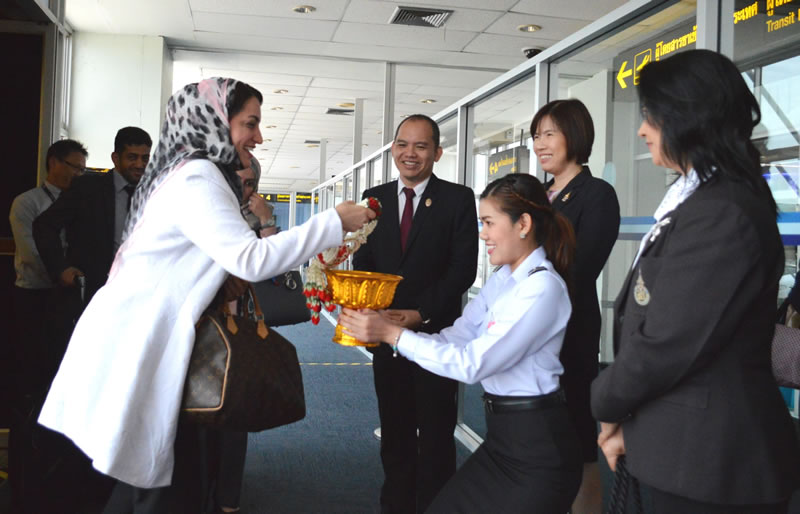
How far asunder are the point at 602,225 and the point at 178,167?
134 centimetres

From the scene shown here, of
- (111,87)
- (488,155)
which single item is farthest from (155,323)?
(111,87)

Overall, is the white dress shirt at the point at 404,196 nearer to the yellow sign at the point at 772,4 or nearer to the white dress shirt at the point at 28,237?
the yellow sign at the point at 772,4

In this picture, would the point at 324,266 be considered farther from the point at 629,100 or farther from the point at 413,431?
the point at 629,100

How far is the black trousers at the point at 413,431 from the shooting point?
265 cm

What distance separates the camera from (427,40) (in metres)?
7.69

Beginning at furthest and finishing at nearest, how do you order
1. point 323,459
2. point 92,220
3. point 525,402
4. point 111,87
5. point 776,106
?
point 111,87, point 323,459, point 92,220, point 776,106, point 525,402

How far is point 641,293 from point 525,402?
2.05 ft

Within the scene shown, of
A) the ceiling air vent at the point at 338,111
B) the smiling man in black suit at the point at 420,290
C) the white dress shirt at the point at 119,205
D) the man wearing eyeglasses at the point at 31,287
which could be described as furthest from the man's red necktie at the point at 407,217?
the ceiling air vent at the point at 338,111

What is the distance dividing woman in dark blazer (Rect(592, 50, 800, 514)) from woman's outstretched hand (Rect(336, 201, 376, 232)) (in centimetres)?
78

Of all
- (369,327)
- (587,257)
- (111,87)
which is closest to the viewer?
(369,327)

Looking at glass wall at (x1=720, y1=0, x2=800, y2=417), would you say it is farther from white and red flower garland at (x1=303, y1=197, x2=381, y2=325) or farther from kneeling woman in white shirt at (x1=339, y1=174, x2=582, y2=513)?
white and red flower garland at (x1=303, y1=197, x2=381, y2=325)

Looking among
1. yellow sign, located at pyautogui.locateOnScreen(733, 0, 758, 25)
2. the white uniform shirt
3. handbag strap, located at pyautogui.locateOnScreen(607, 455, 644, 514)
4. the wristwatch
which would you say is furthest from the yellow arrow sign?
handbag strap, located at pyautogui.locateOnScreen(607, 455, 644, 514)

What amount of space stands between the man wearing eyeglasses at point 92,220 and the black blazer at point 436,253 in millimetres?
1366

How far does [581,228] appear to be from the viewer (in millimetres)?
2264
